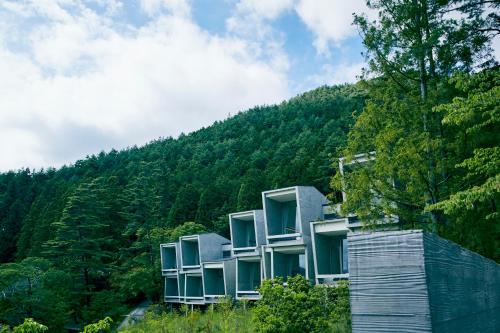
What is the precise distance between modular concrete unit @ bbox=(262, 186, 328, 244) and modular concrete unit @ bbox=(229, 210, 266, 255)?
263cm

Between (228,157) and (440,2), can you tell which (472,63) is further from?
(228,157)

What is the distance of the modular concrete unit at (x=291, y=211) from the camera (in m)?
22.9

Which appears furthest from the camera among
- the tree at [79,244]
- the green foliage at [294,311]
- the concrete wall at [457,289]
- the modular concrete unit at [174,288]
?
the modular concrete unit at [174,288]

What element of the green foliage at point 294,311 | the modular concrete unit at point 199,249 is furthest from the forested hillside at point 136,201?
the green foliage at point 294,311

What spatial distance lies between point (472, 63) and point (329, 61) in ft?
14.9

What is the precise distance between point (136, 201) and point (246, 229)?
53.4 feet

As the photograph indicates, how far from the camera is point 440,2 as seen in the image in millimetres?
12992

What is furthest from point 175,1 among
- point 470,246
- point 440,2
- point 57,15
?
point 470,246

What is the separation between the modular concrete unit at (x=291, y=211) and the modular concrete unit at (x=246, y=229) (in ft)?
8.62

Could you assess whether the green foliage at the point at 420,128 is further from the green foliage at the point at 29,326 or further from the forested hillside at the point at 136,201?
the green foliage at the point at 29,326

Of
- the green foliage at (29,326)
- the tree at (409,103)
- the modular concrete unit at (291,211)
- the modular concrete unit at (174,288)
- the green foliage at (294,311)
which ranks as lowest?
the modular concrete unit at (174,288)

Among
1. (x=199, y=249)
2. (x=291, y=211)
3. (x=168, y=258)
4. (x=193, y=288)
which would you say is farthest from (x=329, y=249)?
(x=168, y=258)

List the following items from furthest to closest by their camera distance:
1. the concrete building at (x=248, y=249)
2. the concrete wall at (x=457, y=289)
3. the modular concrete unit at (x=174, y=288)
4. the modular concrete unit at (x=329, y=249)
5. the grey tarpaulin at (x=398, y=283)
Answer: the modular concrete unit at (x=174, y=288) → the concrete building at (x=248, y=249) → the modular concrete unit at (x=329, y=249) → the concrete wall at (x=457, y=289) → the grey tarpaulin at (x=398, y=283)

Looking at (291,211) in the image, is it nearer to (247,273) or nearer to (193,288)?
(247,273)
